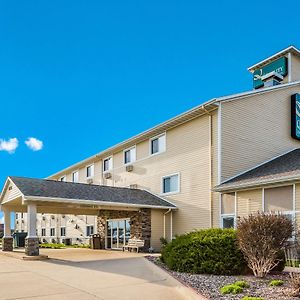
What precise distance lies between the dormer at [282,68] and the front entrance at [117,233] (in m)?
11.6

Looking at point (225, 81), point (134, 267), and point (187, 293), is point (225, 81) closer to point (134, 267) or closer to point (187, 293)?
point (134, 267)

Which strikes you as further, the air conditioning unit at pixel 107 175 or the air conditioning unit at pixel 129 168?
the air conditioning unit at pixel 107 175

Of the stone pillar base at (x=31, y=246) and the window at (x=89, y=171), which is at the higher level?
the window at (x=89, y=171)

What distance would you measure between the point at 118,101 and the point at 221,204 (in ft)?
28.0

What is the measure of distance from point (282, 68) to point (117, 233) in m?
13.9

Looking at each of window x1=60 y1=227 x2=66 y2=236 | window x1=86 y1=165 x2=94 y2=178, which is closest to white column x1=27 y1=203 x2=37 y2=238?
window x1=86 y1=165 x2=94 y2=178

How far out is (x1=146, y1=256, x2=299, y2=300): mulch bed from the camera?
7944mm

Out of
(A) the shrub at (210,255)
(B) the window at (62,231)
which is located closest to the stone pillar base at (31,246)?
(A) the shrub at (210,255)

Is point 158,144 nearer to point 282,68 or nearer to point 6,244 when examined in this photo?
point 282,68

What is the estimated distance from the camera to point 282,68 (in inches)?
901

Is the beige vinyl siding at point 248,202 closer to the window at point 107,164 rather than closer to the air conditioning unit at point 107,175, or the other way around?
the air conditioning unit at point 107,175

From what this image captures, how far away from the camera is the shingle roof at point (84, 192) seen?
18.1m

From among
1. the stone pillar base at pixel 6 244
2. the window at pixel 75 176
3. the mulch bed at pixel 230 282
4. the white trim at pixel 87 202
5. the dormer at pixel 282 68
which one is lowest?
the stone pillar base at pixel 6 244

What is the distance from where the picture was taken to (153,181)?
895 inches
